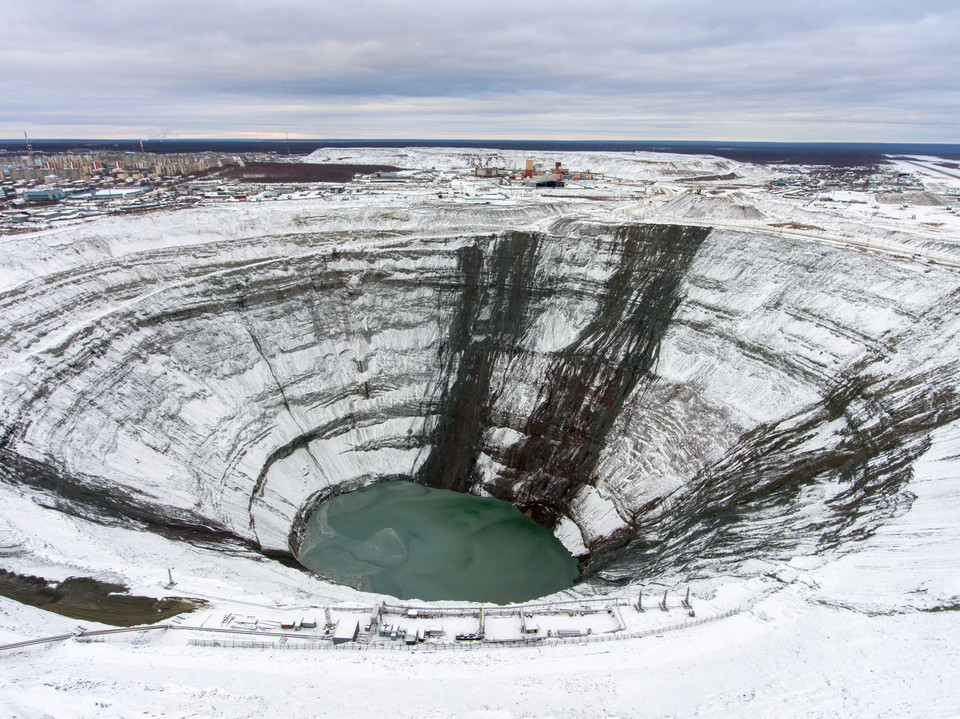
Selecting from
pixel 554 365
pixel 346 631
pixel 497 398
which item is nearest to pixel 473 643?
pixel 346 631

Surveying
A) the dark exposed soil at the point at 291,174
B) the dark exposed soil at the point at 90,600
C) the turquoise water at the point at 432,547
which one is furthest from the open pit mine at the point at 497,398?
the dark exposed soil at the point at 291,174

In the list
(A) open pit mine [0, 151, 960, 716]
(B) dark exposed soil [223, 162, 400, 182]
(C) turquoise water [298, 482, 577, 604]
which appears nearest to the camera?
(A) open pit mine [0, 151, 960, 716]

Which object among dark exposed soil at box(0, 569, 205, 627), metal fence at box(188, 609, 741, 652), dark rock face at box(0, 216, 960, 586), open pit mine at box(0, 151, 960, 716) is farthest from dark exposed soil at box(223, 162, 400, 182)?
metal fence at box(188, 609, 741, 652)

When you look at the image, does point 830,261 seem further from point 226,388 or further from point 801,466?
point 226,388

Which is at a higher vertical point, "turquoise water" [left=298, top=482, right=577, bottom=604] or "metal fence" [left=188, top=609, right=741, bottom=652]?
"metal fence" [left=188, top=609, right=741, bottom=652]

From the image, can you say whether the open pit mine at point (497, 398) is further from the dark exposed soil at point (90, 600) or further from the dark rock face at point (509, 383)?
the dark exposed soil at point (90, 600)

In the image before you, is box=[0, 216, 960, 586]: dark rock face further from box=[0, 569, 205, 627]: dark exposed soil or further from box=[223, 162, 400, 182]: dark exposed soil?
box=[223, 162, 400, 182]: dark exposed soil

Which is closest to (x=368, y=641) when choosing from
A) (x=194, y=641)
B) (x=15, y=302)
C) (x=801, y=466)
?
(x=194, y=641)
